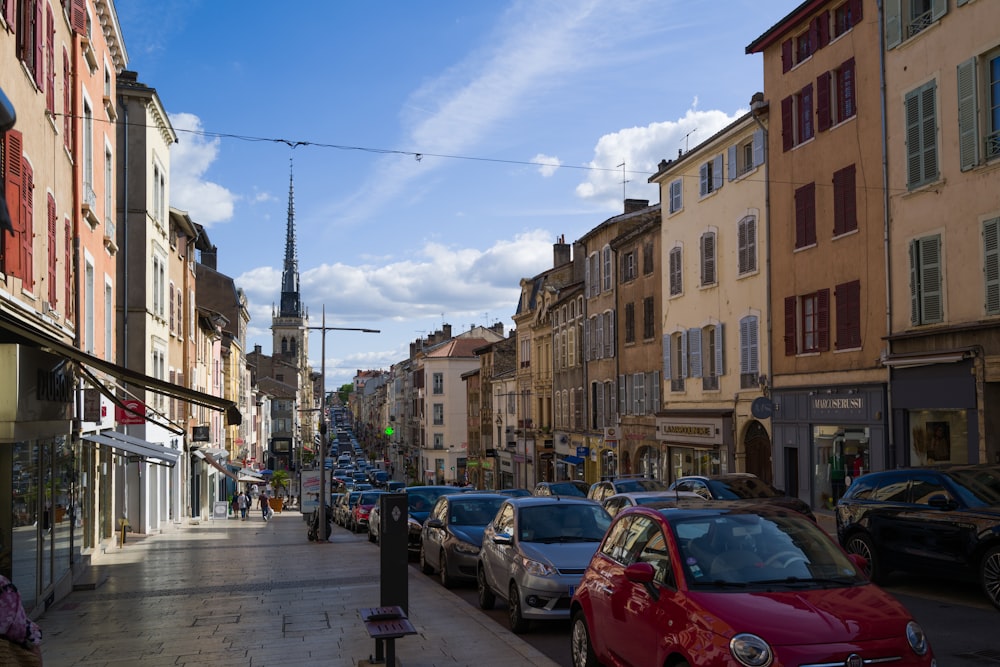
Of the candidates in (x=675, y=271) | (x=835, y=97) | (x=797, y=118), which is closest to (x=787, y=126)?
(x=797, y=118)

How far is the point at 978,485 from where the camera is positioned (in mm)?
12617

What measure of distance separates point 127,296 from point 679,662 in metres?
25.7

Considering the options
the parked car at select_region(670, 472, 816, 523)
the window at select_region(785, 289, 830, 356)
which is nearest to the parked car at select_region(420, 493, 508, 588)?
the parked car at select_region(670, 472, 816, 523)

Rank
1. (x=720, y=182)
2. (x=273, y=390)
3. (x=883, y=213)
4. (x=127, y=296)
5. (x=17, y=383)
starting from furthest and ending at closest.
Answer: (x=273, y=390) → (x=720, y=182) → (x=127, y=296) → (x=883, y=213) → (x=17, y=383)

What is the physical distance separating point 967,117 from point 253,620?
56.6 ft

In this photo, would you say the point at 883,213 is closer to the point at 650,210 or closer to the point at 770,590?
the point at 770,590

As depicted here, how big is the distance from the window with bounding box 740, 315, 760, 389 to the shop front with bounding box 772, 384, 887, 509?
1530 millimetres

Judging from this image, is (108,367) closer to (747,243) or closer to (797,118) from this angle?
(797,118)

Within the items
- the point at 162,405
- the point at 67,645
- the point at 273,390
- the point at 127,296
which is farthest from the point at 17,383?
the point at 273,390

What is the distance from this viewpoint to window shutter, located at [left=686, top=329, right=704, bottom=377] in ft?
112

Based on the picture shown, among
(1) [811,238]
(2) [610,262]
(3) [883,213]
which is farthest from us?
(2) [610,262]

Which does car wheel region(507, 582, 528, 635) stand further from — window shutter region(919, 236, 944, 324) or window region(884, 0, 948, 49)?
window region(884, 0, 948, 49)

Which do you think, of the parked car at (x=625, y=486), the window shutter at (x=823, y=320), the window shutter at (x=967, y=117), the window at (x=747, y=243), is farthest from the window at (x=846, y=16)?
the parked car at (x=625, y=486)

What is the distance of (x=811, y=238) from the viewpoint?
26.8 meters
